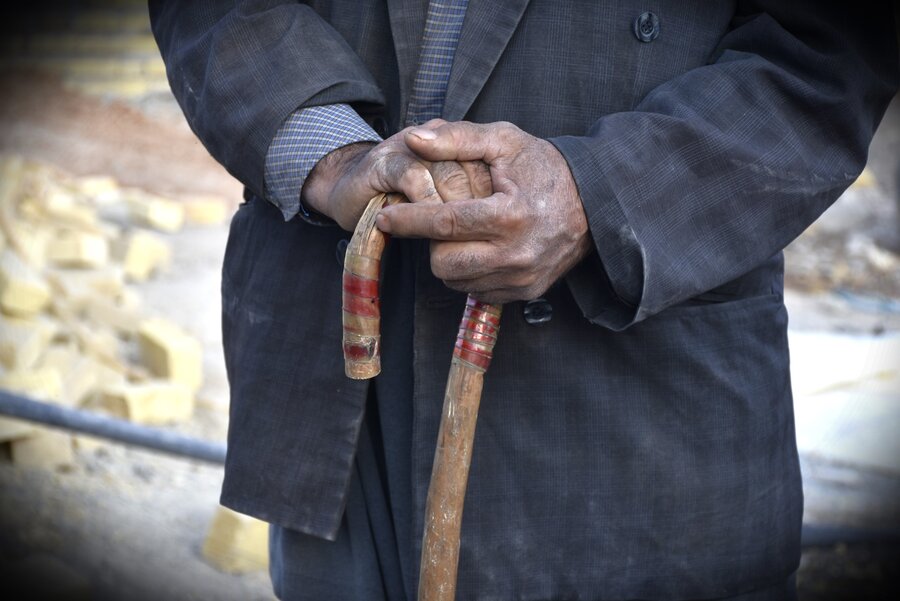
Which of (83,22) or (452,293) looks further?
(83,22)

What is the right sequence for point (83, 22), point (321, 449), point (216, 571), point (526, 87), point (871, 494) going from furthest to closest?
point (83, 22) < point (871, 494) < point (216, 571) < point (321, 449) < point (526, 87)

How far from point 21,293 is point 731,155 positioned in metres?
4.72

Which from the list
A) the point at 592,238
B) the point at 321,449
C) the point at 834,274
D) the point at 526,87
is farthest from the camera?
the point at 834,274

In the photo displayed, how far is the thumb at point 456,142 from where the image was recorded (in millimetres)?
1229

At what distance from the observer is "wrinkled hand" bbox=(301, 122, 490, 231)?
126 cm

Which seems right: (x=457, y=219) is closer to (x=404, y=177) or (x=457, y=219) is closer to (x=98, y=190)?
(x=404, y=177)

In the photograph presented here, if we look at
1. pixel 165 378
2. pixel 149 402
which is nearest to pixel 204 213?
pixel 165 378

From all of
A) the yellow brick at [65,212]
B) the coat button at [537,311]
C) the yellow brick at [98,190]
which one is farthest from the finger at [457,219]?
the yellow brick at [98,190]

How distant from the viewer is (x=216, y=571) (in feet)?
11.8

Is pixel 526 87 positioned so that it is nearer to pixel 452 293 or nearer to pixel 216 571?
pixel 452 293

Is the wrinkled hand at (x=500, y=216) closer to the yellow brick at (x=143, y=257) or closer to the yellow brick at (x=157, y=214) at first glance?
the yellow brick at (x=143, y=257)

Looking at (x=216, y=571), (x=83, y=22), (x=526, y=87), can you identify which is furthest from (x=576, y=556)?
(x=83, y=22)

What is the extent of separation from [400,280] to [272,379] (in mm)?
276

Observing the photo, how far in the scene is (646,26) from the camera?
1.43 m
